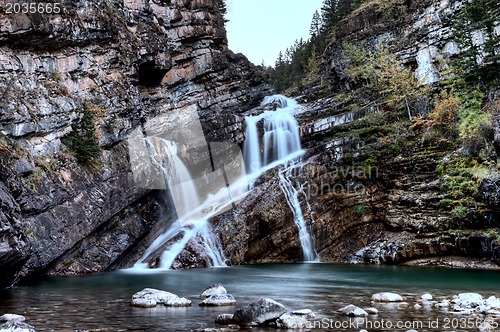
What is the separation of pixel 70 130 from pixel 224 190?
11906mm

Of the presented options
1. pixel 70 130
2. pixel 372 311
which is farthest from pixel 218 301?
pixel 70 130

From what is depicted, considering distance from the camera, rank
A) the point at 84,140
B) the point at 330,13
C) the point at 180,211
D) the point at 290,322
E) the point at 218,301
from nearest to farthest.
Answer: the point at 290,322, the point at 218,301, the point at 84,140, the point at 180,211, the point at 330,13

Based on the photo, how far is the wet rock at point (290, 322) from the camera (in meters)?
9.06

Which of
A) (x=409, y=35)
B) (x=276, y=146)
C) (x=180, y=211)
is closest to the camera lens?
(x=180, y=211)

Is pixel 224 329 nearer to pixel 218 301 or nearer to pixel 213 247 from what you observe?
pixel 218 301

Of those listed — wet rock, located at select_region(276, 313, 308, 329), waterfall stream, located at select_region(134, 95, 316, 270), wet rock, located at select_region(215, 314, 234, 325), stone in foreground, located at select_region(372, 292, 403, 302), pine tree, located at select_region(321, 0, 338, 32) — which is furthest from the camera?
pine tree, located at select_region(321, 0, 338, 32)

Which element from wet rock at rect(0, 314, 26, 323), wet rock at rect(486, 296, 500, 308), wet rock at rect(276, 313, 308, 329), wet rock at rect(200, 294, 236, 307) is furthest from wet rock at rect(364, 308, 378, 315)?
wet rock at rect(0, 314, 26, 323)

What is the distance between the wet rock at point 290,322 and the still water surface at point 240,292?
354mm

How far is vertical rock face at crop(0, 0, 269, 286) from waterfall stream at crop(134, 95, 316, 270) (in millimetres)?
1348

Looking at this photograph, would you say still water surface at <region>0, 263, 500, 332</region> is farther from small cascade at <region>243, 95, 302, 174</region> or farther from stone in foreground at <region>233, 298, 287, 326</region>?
small cascade at <region>243, 95, 302, 174</region>

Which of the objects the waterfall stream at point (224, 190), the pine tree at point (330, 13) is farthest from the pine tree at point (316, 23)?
the waterfall stream at point (224, 190)

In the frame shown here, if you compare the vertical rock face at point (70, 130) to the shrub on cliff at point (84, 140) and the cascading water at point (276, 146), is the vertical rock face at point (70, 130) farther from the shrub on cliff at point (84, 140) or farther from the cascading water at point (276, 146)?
the cascading water at point (276, 146)

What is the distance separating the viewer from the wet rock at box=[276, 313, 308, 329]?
357 inches

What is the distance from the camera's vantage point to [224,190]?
32.5 metres
